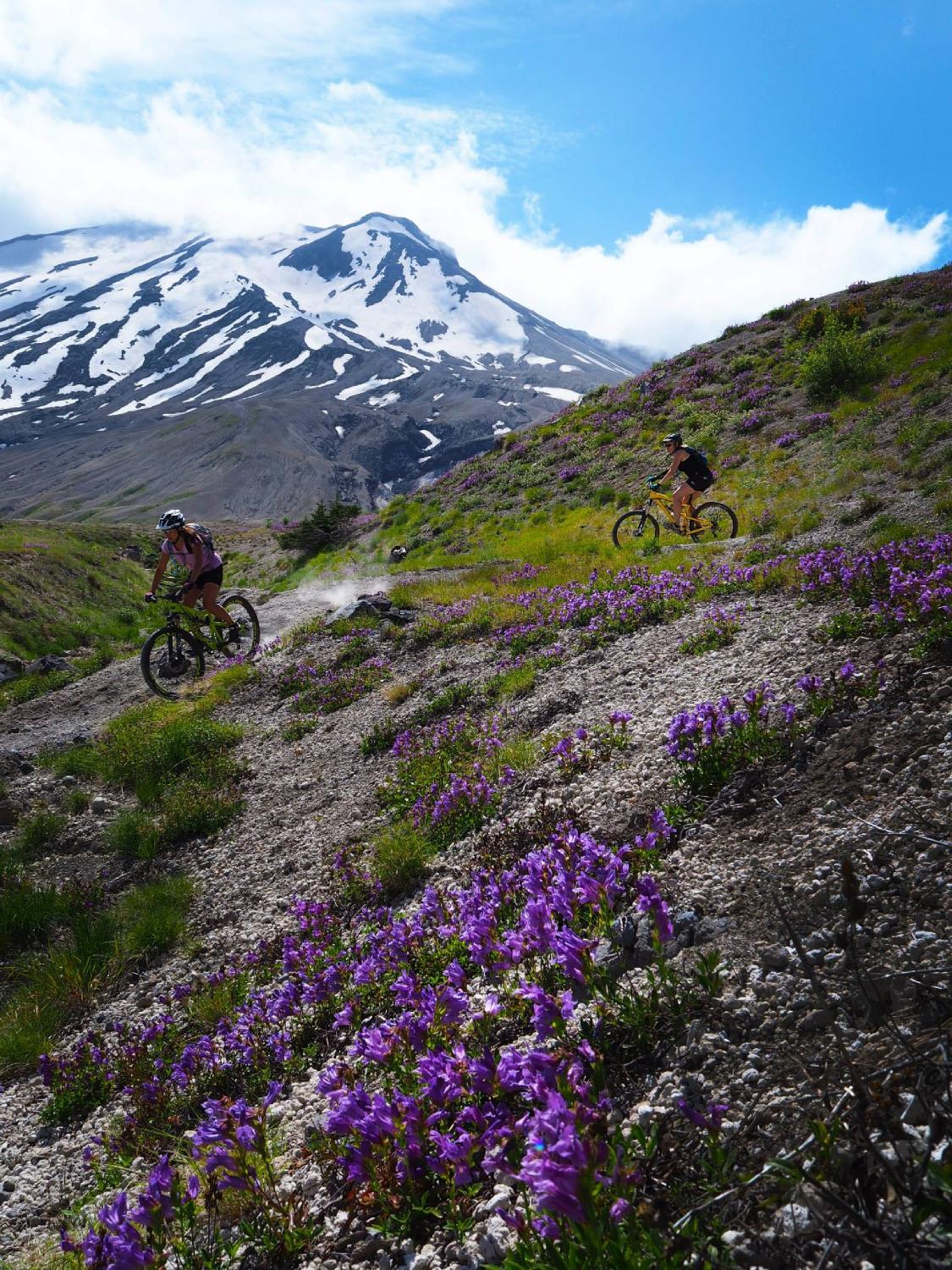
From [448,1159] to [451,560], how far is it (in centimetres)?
2063

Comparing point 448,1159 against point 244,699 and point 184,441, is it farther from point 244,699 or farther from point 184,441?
point 184,441

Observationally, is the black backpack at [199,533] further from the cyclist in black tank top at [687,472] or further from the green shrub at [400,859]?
the cyclist in black tank top at [687,472]

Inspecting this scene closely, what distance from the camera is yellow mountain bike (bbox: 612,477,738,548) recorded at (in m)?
16.8

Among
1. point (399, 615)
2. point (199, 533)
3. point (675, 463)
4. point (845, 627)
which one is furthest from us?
point (675, 463)

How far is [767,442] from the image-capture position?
2333 centimetres

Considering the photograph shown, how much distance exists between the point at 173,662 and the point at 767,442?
811 inches

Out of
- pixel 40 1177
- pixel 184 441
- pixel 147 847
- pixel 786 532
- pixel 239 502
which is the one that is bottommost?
pixel 40 1177

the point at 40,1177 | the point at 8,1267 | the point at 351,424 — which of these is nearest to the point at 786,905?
the point at 8,1267

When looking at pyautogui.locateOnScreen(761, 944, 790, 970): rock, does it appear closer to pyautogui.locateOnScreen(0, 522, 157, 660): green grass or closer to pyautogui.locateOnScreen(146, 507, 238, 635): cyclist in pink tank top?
pyautogui.locateOnScreen(146, 507, 238, 635): cyclist in pink tank top

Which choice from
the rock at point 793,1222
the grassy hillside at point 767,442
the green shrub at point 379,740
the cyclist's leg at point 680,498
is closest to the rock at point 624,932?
the rock at point 793,1222

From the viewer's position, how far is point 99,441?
178 m

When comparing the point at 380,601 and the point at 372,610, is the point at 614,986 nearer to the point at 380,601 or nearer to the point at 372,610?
the point at 372,610

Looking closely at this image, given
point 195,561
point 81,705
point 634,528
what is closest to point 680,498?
point 634,528

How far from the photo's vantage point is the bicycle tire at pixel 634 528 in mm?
18188
